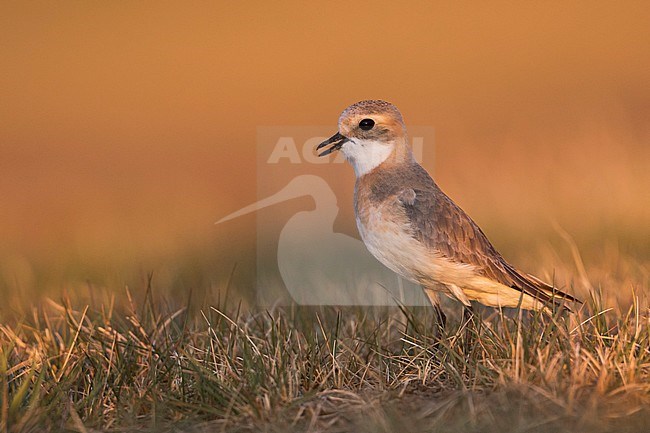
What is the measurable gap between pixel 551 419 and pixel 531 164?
7058mm

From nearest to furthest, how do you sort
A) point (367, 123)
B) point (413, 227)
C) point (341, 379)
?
point (341, 379) → point (413, 227) → point (367, 123)

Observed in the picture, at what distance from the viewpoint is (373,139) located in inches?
241

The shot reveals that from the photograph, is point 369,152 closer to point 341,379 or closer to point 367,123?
point 367,123

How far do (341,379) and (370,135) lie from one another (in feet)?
5.55

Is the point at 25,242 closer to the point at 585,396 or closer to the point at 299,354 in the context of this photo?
the point at 299,354

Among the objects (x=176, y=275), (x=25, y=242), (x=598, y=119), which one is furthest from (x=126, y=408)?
(x=598, y=119)

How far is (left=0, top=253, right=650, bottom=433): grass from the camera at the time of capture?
4477mm

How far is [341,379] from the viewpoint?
5062 mm

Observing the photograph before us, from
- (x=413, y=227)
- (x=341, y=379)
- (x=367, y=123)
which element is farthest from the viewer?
(x=367, y=123)

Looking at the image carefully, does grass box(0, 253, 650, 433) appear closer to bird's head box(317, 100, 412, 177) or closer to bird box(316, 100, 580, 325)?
bird box(316, 100, 580, 325)

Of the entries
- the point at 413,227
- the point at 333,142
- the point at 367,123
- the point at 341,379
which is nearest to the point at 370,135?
the point at 367,123

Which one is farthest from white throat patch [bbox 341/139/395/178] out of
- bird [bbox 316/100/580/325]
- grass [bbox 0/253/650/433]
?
grass [bbox 0/253/650/433]

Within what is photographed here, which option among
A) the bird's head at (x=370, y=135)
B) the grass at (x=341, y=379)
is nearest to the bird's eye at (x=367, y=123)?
the bird's head at (x=370, y=135)

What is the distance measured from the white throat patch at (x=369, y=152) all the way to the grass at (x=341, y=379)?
3.14ft
